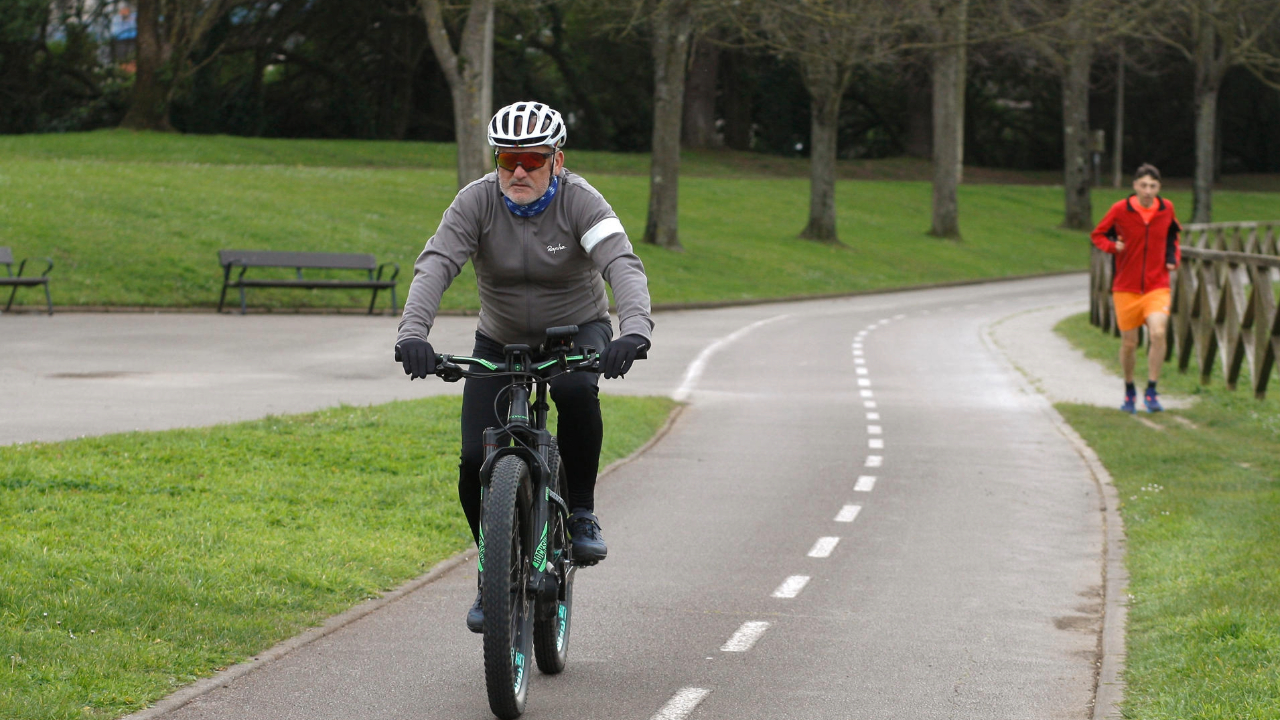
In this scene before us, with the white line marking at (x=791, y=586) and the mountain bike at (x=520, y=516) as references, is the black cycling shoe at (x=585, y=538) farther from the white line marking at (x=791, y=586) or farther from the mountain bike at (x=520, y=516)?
the white line marking at (x=791, y=586)

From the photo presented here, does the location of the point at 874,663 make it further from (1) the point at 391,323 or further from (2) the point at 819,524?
(1) the point at 391,323

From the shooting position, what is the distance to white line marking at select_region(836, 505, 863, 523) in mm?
9125

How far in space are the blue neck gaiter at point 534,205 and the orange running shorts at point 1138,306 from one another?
965cm

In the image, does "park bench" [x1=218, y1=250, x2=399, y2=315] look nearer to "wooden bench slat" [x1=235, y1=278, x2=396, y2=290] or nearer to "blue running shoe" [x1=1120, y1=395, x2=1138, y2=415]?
"wooden bench slat" [x1=235, y1=278, x2=396, y2=290]

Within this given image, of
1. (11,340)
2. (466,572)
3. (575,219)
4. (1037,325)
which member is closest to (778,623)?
(466,572)

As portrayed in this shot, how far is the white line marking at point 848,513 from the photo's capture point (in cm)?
912

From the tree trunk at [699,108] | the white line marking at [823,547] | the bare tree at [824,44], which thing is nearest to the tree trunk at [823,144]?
the bare tree at [824,44]

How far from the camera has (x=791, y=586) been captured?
289 inches

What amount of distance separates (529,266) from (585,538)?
108 centimetres

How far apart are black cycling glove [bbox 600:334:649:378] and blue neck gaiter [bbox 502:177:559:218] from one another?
0.62 meters

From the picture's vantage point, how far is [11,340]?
1778cm

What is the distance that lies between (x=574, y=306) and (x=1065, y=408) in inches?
390

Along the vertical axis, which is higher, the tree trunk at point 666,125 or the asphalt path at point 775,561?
the tree trunk at point 666,125

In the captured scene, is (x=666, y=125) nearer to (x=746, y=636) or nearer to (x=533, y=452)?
(x=746, y=636)
